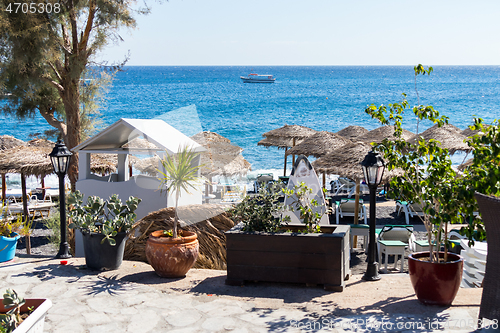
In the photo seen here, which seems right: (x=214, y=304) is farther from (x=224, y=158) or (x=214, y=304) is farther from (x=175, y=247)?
(x=224, y=158)

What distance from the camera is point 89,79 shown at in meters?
12.6

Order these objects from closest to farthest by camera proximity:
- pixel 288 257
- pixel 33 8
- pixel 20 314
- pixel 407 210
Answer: pixel 20 314 → pixel 288 257 → pixel 33 8 → pixel 407 210

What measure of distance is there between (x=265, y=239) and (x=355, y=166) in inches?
215

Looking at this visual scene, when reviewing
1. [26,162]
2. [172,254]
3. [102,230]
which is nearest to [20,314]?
[172,254]

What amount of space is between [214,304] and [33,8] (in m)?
9.19

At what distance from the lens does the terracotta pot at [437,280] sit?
4.49 meters

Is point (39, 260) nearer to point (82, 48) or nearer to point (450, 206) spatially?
point (450, 206)

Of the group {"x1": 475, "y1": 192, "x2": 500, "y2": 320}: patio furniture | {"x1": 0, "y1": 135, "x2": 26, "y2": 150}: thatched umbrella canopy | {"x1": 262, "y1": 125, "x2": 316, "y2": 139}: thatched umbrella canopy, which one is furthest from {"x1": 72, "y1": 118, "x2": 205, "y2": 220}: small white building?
{"x1": 262, "y1": 125, "x2": 316, "y2": 139}: thatched umbrella canopy

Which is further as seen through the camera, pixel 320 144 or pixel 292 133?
pixel 292 133

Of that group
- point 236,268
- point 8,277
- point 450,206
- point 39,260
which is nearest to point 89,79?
point 39,260

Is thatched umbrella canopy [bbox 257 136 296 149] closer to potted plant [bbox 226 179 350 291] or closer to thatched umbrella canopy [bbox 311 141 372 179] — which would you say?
thatched umbrella canopy [bbox 311 141 372 179]

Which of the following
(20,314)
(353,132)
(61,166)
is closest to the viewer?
(20,314)

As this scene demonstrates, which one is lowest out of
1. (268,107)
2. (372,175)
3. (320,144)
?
(320,144)

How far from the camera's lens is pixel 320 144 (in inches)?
583
